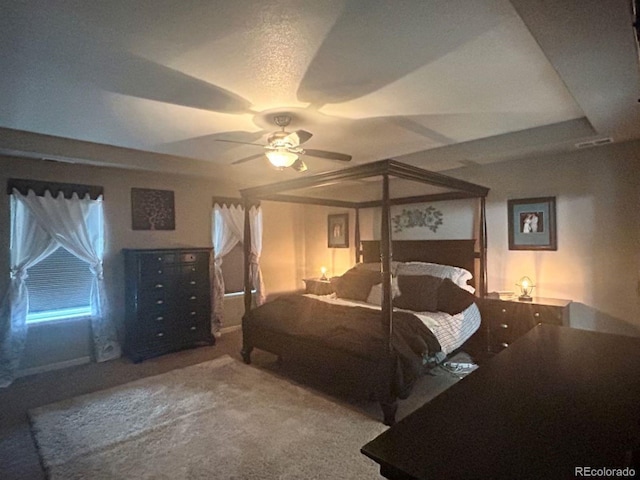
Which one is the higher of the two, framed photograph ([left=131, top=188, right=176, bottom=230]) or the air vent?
the air vent

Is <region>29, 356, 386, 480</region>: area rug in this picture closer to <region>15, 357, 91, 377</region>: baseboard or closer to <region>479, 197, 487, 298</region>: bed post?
<region>15, 357, 91, 377</region>: baseboard

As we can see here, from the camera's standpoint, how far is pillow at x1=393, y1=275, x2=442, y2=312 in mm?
3779

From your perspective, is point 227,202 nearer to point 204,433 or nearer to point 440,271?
point 440,271

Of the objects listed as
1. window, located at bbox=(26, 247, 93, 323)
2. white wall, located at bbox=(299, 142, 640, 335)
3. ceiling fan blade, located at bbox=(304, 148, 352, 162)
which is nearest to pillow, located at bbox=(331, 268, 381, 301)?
white wall, located at bbox=(299, 142, 640, 335)

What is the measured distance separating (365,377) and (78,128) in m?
3.41

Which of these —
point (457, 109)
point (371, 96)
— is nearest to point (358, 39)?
point (371, 96)

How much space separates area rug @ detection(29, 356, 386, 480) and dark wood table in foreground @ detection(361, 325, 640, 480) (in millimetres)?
1349

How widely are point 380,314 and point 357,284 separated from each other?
1126 mm

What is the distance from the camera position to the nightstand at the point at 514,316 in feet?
11.5

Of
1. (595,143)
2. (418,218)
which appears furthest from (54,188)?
(595,143)

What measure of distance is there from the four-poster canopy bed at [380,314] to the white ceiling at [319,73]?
1.82ft

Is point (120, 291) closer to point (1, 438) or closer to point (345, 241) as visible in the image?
point (1, 438)

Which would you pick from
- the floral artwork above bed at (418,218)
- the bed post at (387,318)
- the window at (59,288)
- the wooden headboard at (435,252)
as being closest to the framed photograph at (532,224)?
the wooden headboard at (435,252)

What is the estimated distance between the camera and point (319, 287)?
5457mm
